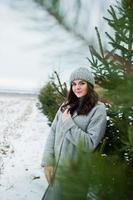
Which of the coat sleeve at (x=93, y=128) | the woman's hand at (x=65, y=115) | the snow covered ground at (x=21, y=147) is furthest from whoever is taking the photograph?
the snow covered ground at (x=21, y=147)

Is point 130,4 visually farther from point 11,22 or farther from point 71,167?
point 11,22

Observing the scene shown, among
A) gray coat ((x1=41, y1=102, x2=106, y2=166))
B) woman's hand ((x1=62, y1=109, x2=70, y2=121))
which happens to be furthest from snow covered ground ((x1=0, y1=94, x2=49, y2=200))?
woman's hand ((x1=62, y1=109, x2=70, y2=121))

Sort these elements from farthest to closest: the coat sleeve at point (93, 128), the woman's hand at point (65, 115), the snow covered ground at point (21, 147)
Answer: the snow covered ground at point (21, 147)
the woman's hand at point (65, 115)
the coat sleeve at point (93, 128)

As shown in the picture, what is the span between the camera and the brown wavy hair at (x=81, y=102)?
1405 millimetres

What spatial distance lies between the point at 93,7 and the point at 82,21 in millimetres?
159

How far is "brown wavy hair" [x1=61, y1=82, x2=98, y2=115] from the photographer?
1.40m

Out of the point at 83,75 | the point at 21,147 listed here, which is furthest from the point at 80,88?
the point at 21,147

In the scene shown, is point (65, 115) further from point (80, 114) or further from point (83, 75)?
point (83, 75)

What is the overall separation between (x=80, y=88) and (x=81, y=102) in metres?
0.05

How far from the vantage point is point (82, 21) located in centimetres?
387

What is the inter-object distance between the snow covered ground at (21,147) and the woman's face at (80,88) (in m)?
1.75

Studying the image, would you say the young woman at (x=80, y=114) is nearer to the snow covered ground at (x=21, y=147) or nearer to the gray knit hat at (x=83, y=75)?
the gray knit hat at (x=83, y=75)

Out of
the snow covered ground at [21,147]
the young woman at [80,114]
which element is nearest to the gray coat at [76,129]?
the young woman at [80,114]

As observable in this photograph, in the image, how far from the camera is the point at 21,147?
12.8ft
